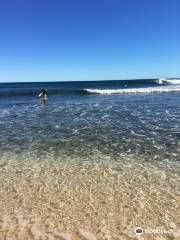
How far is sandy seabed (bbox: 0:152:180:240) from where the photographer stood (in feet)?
18.4

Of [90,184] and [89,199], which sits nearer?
[89,199]

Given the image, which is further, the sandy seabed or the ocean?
the ocean

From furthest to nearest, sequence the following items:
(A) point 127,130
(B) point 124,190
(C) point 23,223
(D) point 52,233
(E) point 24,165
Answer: (A) point 127,130 → (E) point 24,165 → (B) point 124,190 → (C) point 23,223 → (D) point 52,233

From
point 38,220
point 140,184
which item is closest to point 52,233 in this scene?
point 38,220

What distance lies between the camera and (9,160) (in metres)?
10.2

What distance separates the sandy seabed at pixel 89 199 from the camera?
561cm

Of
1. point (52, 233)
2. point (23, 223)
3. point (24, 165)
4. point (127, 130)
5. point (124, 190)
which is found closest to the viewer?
point (52, 233)

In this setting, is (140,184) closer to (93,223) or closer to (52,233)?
(93,223)

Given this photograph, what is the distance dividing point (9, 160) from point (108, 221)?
221 inches

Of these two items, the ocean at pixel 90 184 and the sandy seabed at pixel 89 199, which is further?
the ocean at pixel 90 184

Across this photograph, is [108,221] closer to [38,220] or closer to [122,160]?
[38,220]

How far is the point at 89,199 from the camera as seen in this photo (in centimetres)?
689

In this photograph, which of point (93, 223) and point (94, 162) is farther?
point (94, 162)

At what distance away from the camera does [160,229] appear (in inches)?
221
